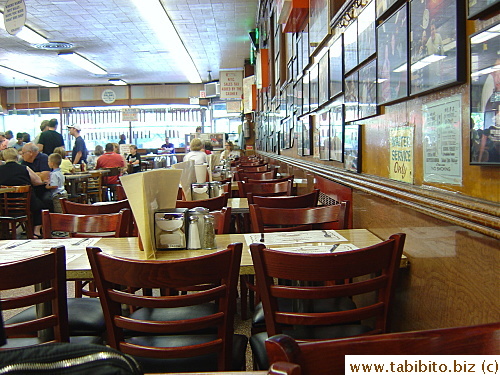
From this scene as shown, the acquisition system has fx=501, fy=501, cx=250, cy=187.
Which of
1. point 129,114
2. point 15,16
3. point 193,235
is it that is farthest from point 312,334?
point 129,114

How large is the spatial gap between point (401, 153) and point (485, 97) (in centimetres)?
85

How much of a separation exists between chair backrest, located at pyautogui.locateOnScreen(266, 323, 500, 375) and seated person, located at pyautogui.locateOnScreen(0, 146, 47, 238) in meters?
→ 6.41

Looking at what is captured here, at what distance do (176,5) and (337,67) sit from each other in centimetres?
732

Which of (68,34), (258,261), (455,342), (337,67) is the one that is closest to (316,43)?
(337,67)

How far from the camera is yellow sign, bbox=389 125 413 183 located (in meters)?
2.20

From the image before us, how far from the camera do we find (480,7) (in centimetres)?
149

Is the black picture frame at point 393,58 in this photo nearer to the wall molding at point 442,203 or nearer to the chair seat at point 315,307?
the wall molding at point 442,203

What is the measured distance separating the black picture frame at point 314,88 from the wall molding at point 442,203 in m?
1.89

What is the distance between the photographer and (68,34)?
12266 mm

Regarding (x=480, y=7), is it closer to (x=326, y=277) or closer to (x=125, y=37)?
(x=326, y=277)

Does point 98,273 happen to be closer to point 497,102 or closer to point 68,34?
point 497,102

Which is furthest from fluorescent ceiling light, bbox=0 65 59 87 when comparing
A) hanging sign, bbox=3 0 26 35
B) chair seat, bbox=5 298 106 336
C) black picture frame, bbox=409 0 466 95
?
black picture frame, bbox=409 0 466 95

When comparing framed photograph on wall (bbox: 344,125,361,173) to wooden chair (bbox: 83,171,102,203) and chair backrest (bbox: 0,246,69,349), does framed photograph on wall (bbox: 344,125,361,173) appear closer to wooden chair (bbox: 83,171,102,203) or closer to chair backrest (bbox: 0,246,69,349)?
chair backrest (bbox: 0,246,69,349)

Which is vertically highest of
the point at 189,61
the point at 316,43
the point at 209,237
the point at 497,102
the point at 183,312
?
the point at 189,61
